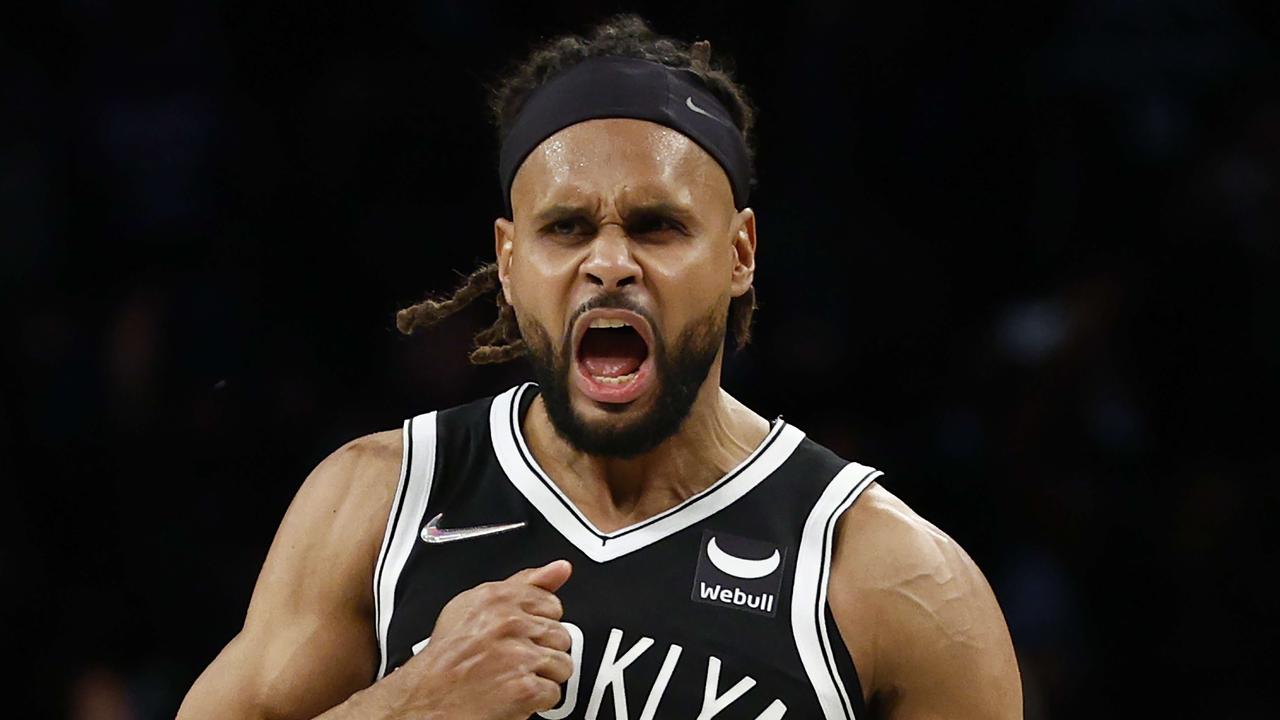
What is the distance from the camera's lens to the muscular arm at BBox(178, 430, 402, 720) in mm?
2777

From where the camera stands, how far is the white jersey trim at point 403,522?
2.79 meters

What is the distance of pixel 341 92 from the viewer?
5535 millimetres

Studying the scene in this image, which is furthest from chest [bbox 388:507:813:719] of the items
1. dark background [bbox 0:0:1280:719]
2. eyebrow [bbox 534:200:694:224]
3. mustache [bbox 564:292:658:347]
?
dark background [bbox 0:0:1280:719]

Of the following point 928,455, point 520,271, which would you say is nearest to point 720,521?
point 520,271

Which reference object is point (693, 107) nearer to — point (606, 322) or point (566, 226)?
point (566, 226)

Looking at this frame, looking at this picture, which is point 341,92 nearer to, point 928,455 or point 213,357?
point 213,357

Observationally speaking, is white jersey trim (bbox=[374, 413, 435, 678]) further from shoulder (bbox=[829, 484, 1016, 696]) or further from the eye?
shoulder (bbox=[829, 484, 1016, 696])

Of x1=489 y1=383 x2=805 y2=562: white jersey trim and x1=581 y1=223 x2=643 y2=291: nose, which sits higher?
x1=581 y1=223 x2=643 y2=291: nose

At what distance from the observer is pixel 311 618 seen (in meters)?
2.80

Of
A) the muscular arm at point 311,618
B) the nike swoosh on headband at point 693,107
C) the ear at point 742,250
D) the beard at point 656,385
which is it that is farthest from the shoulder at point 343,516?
the nike swoosh on headband at point 693,107

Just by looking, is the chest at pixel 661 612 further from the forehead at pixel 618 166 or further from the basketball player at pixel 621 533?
the forehead at pixel 618 166

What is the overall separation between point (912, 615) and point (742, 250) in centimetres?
65

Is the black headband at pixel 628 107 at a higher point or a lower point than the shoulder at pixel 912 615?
higher

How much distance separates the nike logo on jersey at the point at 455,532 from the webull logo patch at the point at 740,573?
0.97 ft
